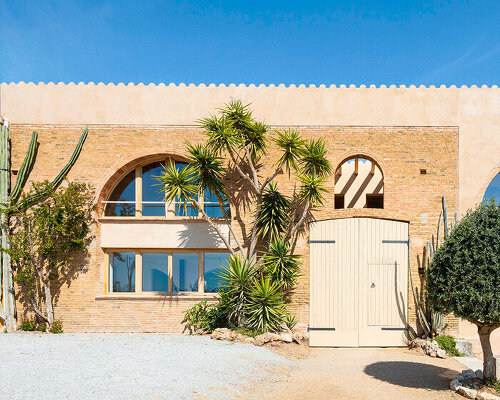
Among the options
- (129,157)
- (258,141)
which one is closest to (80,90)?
(129,157)

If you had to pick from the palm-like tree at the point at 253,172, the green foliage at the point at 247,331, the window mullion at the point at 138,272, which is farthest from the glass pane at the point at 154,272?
the green foliage at the point at 247,331

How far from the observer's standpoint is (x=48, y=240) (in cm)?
993

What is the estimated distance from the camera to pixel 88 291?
33.9 feet

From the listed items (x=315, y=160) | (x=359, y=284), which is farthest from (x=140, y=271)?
(x=359, y=284)

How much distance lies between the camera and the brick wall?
404 inches

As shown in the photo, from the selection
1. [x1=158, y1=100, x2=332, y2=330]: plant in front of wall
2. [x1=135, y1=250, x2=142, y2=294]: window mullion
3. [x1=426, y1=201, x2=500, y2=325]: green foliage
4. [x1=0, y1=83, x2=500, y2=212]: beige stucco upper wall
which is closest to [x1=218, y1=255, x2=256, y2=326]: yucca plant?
[x1=158, y1=100, x2=332, y2=330]: plant in front of wall

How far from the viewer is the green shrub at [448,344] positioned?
9180 mm

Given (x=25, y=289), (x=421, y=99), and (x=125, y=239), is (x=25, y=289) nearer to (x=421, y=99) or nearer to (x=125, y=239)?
(x=125, y=239)

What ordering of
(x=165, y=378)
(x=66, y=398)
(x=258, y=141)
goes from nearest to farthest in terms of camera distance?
(x=66, y=398)
(x=165, y=378)
(x=258, y=141)

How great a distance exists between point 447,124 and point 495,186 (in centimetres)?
212

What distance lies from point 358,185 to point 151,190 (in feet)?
23.4

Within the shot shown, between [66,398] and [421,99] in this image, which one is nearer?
[66,398]

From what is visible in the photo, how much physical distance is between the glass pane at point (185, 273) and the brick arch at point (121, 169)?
243 centimetres

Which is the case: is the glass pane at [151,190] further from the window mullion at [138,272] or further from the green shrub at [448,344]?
the green shrub at [448,344]
